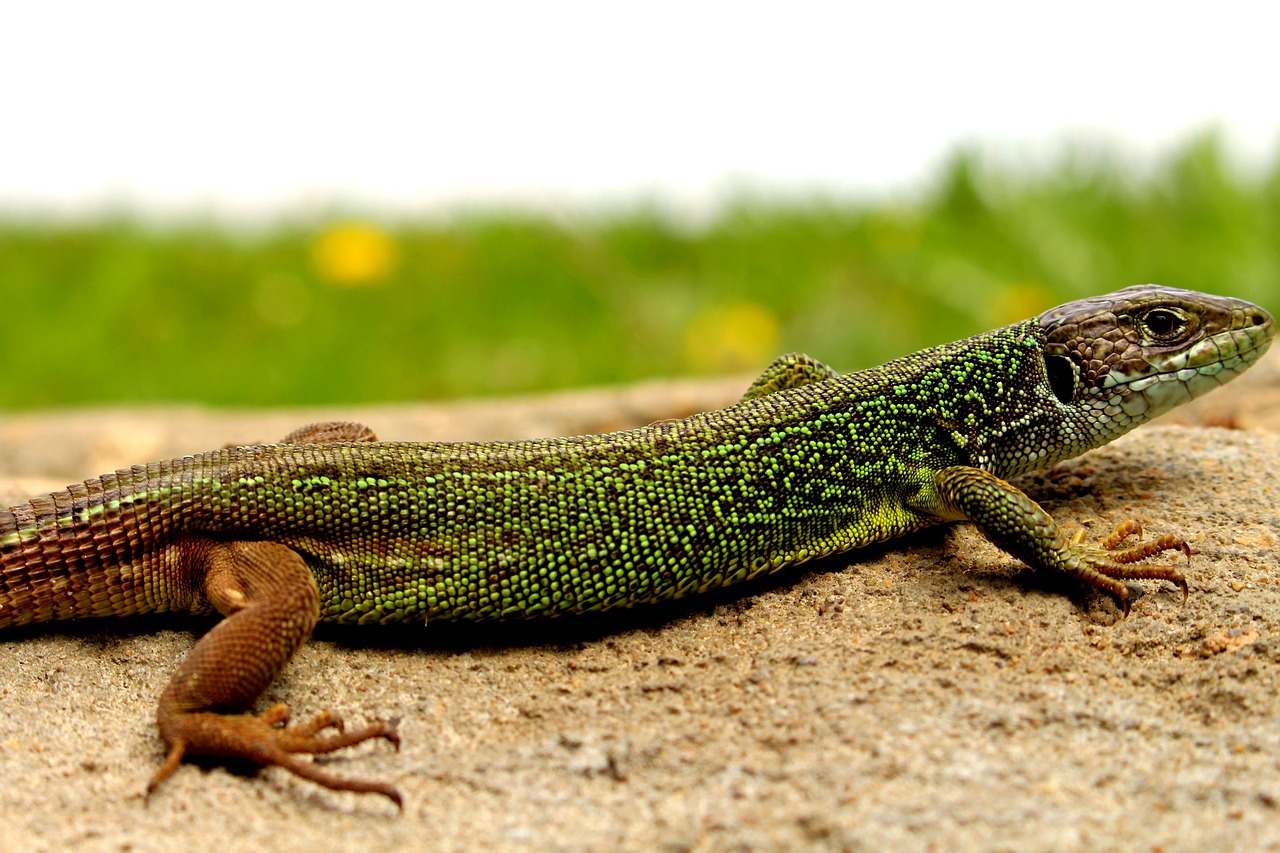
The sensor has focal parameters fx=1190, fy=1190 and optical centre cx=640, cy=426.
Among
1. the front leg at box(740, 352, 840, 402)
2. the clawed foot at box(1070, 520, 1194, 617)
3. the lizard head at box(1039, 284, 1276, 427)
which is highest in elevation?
the lizard head at box(1039, 284, 1276, 427)

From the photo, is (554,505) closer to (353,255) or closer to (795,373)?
(795,373)

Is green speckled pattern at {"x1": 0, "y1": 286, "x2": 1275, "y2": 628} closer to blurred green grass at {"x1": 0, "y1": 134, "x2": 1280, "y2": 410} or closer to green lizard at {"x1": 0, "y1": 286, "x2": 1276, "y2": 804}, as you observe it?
green lizard at {"x1": 0, "y1": 286, "x2": 1276, "y2": 804}

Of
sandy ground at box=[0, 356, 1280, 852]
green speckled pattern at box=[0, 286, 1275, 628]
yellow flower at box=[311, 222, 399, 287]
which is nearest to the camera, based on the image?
sandy ground at box=[0, 356, 1280, 852]

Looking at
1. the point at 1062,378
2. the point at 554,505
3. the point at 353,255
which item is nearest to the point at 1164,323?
the point at 1062,378

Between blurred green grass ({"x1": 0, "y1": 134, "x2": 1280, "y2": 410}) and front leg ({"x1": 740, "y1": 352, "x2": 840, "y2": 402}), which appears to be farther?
blurred green grass ({"x1": 0, "y1": 134, "x2": 1280, "y2": 410})

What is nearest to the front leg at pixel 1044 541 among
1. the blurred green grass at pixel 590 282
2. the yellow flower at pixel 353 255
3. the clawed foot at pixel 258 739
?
the clawed foot at pixel 258 739

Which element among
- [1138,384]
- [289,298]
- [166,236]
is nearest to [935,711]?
[1138,384]

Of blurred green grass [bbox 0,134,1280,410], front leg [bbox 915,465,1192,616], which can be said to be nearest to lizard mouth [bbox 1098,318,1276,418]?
front leg [bbox 915,465,1192,616]

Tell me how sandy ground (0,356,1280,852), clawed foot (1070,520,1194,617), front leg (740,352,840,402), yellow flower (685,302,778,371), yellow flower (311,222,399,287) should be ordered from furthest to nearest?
1. yellow flower (311,222,399,287)
2. yellow flower (685,302,778,371)
3. front leg (740,352,840,402)
4. clawed foot (1070,520,1194,617)
5. sandy ground (0,356,1280,852)
